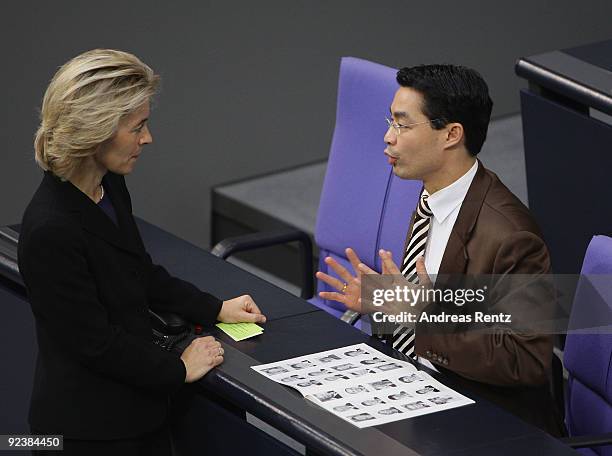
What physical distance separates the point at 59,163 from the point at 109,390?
1.69 feet

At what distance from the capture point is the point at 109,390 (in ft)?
9.67

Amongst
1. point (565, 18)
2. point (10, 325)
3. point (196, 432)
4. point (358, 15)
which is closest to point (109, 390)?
point (196, 432)

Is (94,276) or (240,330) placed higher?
(94,276)

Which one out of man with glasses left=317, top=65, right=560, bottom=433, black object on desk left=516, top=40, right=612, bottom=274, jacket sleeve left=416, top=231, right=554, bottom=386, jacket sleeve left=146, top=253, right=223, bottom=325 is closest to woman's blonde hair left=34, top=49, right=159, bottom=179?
jacket sleeve left=146, top=253, right=223, bottom=325

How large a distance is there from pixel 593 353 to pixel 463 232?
50 centimetres

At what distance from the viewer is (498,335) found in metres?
2.98

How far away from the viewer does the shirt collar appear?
3.13 m

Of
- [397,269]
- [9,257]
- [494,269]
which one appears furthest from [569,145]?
[9,257]

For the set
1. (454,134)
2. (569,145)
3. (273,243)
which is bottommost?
(273,243)

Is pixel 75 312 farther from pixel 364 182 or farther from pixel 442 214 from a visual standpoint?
pixel 364 182

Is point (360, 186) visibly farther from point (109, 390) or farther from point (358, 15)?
point (358, 15)

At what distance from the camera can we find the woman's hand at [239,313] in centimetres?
331

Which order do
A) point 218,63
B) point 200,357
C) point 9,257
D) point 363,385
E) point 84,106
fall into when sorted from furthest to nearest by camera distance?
point 218,63, point 9,257, point 200,357, point 363,385, point 84,106

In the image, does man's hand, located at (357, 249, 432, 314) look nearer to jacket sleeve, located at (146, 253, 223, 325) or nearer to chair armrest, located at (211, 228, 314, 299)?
jacket sleeve, located at (146, 253, 223, 325)
